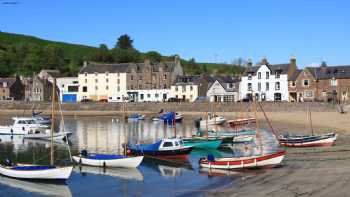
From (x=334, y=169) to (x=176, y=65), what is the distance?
308 feet

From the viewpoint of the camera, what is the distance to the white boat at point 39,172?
109ft

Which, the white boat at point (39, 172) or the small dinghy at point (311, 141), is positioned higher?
the small dinghy at point (311, 141)

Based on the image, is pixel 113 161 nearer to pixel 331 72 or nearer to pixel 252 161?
pixel 252 161

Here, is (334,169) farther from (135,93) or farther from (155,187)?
(135,93)

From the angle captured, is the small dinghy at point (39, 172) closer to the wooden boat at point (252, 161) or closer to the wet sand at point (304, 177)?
the wet sand at point (304, 177)

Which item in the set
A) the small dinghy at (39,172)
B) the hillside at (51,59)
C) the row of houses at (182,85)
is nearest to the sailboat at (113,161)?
the small dinghy at (39,172)

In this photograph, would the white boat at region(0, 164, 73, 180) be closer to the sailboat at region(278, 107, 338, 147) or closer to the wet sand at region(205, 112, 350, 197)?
the wet sand at region(205, 112, 350, 197)

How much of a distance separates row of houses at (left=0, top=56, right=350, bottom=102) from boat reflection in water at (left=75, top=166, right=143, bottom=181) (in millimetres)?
56134

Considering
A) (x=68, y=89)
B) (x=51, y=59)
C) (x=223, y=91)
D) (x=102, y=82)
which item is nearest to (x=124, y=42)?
(x=51, y=59)

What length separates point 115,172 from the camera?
1463 inches

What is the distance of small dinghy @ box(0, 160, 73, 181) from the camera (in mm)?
33156

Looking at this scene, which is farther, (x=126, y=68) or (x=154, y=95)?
(x=126, y=68)

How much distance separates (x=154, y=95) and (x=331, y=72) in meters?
41.9

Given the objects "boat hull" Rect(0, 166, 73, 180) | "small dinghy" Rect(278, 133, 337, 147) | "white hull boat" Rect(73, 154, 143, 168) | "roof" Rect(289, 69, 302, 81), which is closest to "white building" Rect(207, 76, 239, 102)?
"roof" Rect(289, 69, 302, 81)
